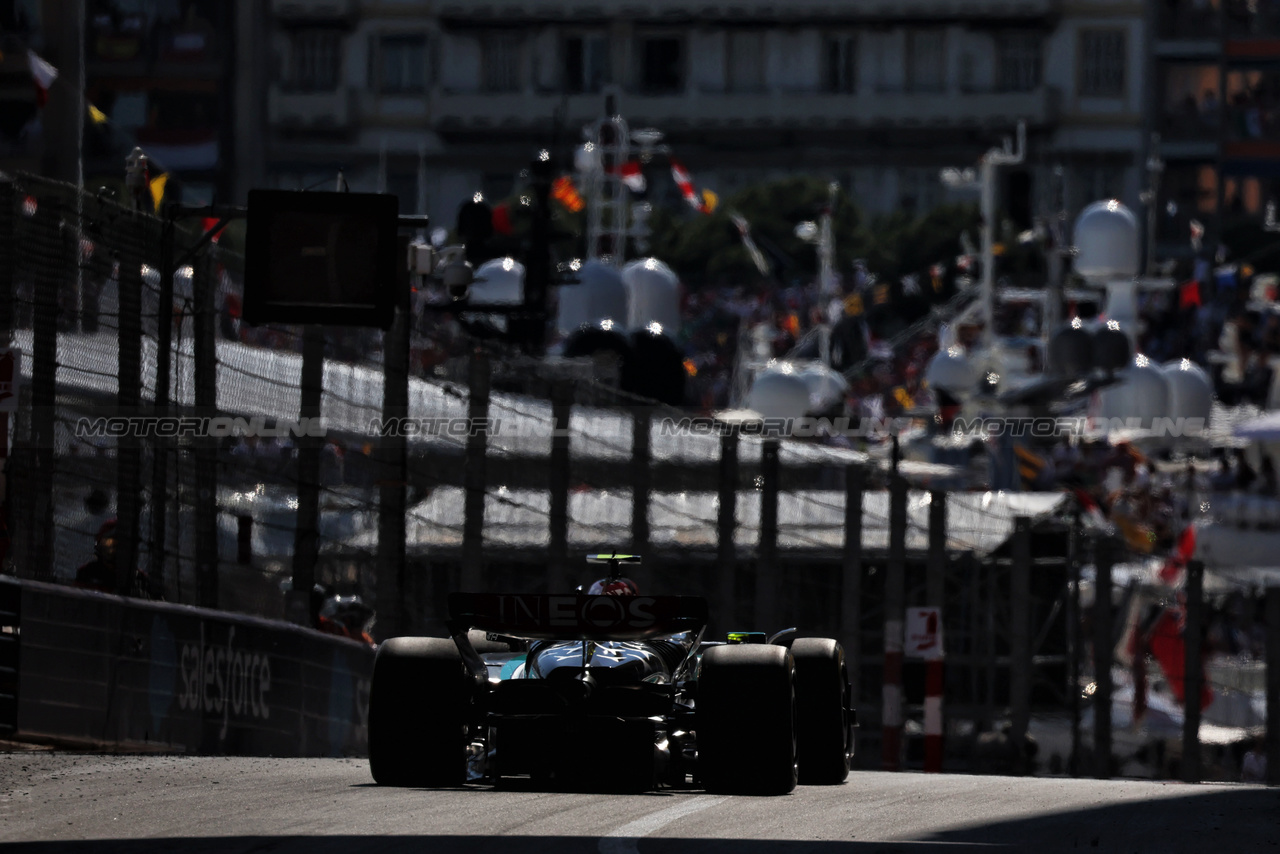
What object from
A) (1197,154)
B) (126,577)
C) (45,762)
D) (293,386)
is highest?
(1197,154)

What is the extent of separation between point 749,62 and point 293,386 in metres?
63.9

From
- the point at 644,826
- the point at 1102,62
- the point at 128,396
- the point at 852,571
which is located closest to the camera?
the point at 644,826

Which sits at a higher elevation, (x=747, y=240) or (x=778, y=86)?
(x=778, y=86)

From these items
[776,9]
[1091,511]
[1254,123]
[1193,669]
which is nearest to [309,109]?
[776,9]

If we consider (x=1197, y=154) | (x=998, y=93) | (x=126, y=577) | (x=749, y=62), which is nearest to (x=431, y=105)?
(x=749, y=62)

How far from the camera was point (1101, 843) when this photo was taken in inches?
290

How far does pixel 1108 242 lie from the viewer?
3128 centimetres

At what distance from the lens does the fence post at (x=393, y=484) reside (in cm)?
1382

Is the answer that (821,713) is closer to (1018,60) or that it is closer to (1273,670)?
(1273,670)

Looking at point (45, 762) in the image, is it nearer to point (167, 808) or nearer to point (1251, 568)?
point (167, 808)

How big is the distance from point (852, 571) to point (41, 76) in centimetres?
680

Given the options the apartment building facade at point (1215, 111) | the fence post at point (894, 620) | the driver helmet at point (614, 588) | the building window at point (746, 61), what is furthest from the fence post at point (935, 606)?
the building window at point (746, 61)

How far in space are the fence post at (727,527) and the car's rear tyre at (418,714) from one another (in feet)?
25.3

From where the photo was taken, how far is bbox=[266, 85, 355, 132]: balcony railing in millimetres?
72250
